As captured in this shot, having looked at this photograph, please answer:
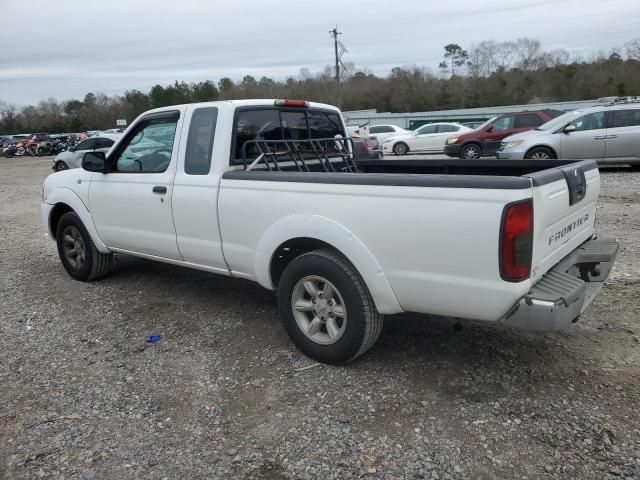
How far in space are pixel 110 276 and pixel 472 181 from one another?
4.64 metres

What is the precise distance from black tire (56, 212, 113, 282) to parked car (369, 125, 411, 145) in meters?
19.9

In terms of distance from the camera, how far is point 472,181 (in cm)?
289

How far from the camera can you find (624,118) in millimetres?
12703

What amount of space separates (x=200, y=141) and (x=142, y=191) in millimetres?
812

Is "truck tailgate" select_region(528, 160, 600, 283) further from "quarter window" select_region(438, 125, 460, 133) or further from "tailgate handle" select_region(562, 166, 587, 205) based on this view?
"quarter window" select_region(438, 125, 460, 133)

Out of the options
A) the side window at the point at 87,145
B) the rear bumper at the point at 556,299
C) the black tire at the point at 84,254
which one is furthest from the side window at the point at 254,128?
the side window at the point at 87,145

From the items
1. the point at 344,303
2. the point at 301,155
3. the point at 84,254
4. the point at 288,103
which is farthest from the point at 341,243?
the point at 84,254

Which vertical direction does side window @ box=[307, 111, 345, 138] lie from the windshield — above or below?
above

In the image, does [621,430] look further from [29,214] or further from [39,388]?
[29,214]

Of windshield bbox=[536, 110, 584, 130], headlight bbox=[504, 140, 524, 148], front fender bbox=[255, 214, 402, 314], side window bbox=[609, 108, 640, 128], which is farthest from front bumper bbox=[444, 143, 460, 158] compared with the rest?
front fender bbox=[255, 214, 402, 314]

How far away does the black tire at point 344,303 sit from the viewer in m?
3.45

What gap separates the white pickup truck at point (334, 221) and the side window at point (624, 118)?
996 cm

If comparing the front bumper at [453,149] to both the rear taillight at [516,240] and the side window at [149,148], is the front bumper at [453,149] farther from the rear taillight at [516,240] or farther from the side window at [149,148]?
the rear taillight at [516,240]

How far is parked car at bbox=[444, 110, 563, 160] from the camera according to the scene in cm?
1664
